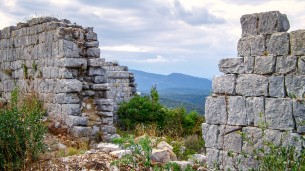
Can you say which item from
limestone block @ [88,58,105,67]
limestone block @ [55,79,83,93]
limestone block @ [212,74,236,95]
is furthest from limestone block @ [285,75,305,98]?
limestone block @ [88,58,105,67]

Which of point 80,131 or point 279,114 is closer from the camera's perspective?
point 279,114

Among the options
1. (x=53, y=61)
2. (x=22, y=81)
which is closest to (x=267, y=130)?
(x=53, y=61)

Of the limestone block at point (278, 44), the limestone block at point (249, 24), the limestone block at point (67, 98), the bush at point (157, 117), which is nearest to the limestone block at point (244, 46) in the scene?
the limestone block at point (249, 24)

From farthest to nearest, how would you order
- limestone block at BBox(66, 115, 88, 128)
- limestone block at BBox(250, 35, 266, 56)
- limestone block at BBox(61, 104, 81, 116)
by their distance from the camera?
limestone block at BBox(61, 104, 81, 116) < limestone block at BBox(66, 115, 88, 128) < limestone block at BBox(250, 35, 266, 56)

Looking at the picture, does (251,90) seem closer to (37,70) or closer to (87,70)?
(87,70)

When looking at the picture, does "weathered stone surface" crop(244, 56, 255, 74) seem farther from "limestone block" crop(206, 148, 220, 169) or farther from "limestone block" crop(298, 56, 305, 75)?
"limestone block" crop(206, 148, 220, 169)

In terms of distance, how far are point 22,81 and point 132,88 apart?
272 inches

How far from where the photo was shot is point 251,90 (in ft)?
25.6

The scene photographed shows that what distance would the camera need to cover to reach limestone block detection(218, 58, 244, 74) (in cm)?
801

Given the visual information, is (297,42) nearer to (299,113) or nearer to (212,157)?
(299,113)

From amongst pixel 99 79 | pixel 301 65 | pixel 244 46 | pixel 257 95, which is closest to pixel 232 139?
pixel 257 95

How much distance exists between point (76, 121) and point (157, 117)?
581 cm

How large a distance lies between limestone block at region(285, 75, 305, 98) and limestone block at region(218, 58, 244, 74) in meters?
0.91

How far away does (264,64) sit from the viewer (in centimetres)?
764
